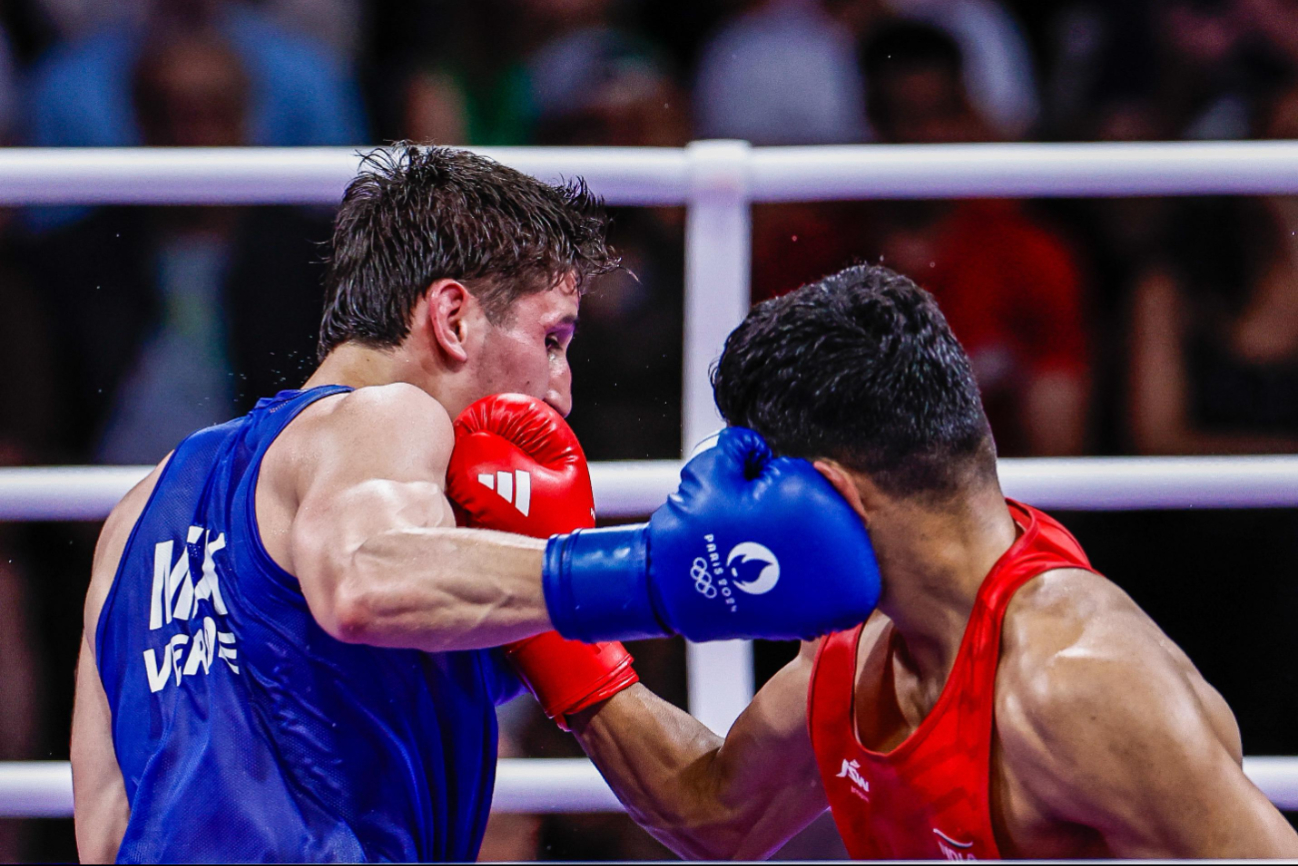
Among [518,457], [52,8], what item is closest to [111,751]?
[518,457]

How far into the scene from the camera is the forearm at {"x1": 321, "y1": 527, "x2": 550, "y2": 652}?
139 centimetres

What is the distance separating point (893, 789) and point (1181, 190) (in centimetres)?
100

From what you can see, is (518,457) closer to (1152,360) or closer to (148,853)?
(148,853)

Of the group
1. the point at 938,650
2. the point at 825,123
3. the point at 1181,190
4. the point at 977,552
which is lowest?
the point at 938,650

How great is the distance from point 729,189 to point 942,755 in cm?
89

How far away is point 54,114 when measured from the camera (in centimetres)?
341

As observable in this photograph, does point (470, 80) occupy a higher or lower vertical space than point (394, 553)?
higher

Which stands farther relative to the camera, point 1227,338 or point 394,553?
point 1227,338

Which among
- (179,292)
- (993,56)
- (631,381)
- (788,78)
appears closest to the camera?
(631,381)

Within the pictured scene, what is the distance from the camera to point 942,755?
5.03 feet

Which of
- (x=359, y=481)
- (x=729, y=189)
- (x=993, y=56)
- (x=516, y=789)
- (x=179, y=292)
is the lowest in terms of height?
(x=516, y=789)

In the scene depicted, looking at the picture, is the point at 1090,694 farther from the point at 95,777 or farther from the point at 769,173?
the point at 95,777

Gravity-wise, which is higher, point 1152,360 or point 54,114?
point 54,114

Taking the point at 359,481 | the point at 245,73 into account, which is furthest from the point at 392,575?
the point at 245,73
